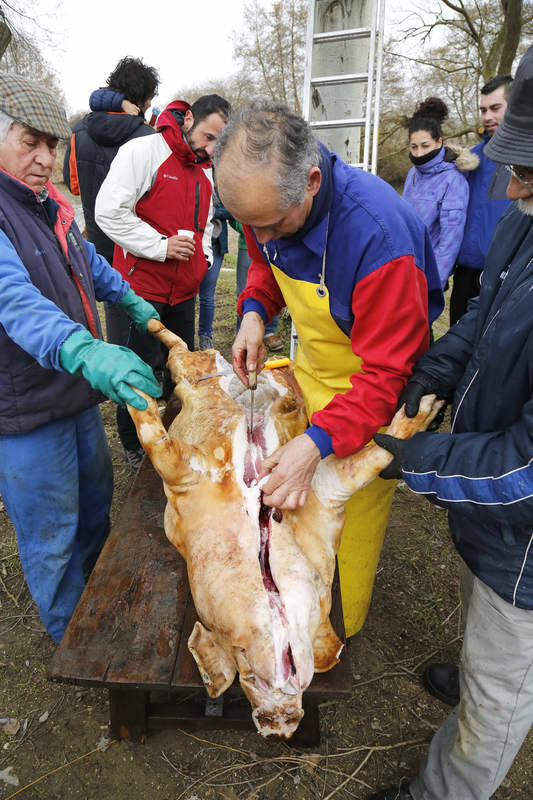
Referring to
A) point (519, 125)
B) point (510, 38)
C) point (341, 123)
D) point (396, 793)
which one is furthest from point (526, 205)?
point (510, 38)

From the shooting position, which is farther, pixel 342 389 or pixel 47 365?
pixel 342 389

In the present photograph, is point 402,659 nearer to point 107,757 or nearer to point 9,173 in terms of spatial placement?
point 107,757

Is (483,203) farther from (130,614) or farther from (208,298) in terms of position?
(130,614)

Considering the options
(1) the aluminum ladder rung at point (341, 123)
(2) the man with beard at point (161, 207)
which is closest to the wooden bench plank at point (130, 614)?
(2) the man with beard at point (161, 207)

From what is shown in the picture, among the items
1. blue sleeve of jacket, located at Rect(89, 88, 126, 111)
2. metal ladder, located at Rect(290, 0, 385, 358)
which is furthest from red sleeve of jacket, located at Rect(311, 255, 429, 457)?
metal ladder, located at Rect(290, 0, 385, 358)

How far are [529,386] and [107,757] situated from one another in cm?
220

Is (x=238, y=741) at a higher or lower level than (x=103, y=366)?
lower

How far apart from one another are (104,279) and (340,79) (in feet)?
12.4

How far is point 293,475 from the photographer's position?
1.72 meters

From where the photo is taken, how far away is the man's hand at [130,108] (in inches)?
156

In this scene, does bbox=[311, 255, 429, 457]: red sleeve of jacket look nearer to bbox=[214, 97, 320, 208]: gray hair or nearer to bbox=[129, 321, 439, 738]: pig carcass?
bbox=[129, 321, 439, 738]: pig carcass

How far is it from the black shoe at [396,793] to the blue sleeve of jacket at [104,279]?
105 inches

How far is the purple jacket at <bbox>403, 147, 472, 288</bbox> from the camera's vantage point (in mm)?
4020

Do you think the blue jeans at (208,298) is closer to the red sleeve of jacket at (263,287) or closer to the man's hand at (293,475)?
the red sleeve of jacket at (263,287)
